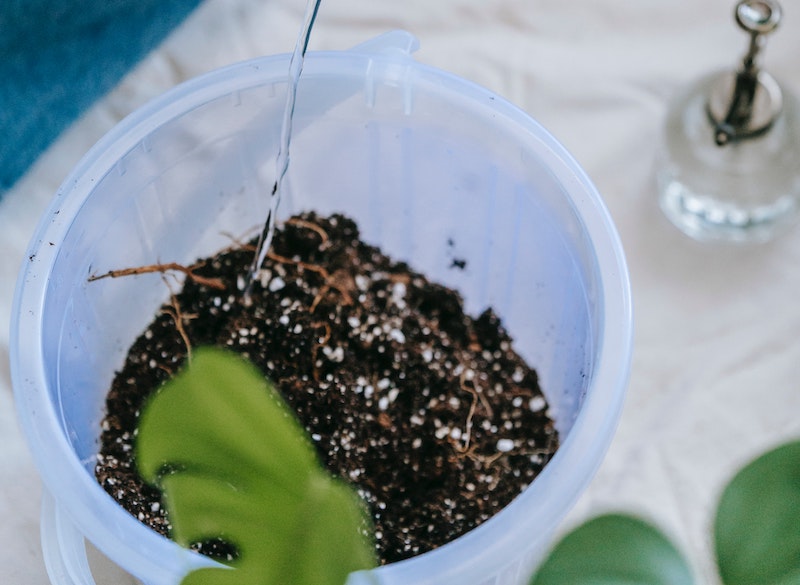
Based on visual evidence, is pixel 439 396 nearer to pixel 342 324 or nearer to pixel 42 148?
pixel 342 324

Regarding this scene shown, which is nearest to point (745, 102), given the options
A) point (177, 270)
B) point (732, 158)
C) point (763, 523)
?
point (732, 158)

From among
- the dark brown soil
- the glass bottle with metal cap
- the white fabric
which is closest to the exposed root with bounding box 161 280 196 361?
the dark brown soil

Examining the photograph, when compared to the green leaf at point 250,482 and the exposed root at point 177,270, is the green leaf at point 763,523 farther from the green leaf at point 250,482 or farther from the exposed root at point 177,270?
the exposed root at point 177,270

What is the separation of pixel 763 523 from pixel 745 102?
0.53m

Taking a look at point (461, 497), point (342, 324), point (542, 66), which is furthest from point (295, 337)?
point (542, 66)

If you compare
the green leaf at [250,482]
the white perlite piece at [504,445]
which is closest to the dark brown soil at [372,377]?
the white perlite piece at [504,445]

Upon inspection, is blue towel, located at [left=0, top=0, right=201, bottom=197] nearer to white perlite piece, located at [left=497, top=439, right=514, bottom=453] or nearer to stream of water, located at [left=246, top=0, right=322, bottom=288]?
stream of water, located at [left=246, top=0, right=322, bottom=288]

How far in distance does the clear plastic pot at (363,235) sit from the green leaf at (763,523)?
0.23 meters

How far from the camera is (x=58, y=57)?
0.66 m

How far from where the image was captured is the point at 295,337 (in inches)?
25.3

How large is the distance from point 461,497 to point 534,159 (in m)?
0.20

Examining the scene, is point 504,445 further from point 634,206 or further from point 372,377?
point 634,206

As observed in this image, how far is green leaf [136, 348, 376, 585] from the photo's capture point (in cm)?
24

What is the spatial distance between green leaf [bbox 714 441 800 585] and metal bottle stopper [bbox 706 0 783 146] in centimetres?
50
